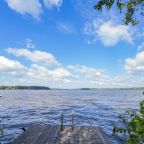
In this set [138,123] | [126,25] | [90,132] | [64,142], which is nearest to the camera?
[138,123]

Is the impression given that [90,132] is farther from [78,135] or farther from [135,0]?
[135,0]

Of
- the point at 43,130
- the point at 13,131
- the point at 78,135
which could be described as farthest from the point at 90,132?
the point at 13,131

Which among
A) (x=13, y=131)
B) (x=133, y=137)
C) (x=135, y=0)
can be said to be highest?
(x=135, y=0)

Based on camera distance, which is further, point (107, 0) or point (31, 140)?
point (31, 140)

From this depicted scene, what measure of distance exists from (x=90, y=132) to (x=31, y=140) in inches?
184

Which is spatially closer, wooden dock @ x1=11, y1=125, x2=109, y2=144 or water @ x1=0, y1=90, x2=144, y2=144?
wooden dock @ x1=11, y1=125, x2=109, y2=144

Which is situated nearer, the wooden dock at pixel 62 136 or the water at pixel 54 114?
the wooden dock at pixel 62 136

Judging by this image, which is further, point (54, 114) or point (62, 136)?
point (54, 114)

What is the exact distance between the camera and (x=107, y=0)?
27.4 feet

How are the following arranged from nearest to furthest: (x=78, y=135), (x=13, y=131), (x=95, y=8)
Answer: (x=95, y=8) → (x=78, y=135) → (x=13, y=131)

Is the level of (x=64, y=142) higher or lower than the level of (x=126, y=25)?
lower

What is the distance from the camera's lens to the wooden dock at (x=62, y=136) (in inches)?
607

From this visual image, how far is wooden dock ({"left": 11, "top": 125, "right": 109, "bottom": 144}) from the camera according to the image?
50.6 feet

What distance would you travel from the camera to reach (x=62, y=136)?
16.9m
